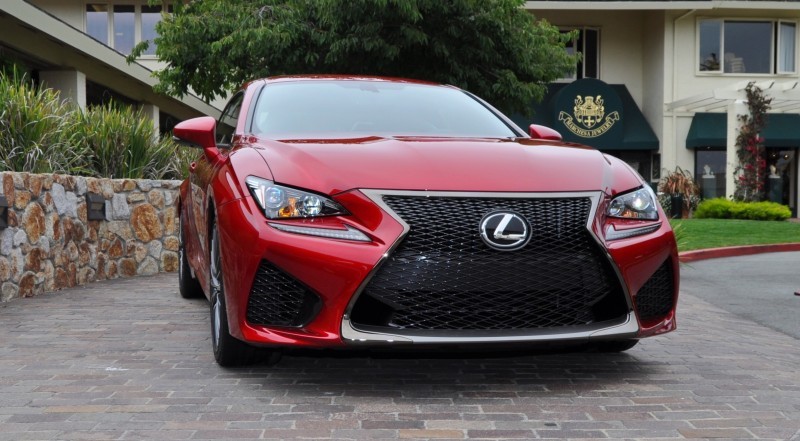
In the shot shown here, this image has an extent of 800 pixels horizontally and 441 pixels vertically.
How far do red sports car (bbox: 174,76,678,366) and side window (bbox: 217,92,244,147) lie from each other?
3.35 ft

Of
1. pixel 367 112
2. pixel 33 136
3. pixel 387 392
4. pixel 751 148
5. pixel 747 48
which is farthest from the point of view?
pixel 747 48

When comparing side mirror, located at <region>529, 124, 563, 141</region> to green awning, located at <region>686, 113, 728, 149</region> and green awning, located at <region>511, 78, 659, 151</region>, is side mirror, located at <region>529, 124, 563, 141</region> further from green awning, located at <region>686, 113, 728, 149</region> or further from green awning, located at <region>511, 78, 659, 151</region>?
green awning, located at <region>686, 113, 728, 149</region>

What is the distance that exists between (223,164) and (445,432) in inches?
74.7

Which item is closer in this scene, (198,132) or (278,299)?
(278,299)

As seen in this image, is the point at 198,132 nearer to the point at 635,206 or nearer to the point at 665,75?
the point at 635,206

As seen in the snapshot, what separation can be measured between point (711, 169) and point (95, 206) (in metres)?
22.7

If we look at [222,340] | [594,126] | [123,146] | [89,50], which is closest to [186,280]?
[123,146]

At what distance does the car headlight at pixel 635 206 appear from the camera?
428 cm

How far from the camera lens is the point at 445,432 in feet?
11.8

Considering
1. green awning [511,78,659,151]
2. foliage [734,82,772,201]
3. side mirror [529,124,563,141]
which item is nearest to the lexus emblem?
side mirror [529,124,563,141]

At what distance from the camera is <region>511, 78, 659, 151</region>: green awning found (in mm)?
26500

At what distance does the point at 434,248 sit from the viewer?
3.92 meters

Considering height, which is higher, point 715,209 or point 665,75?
point 665,75

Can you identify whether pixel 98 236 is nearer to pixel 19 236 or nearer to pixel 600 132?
pixel 19 236
